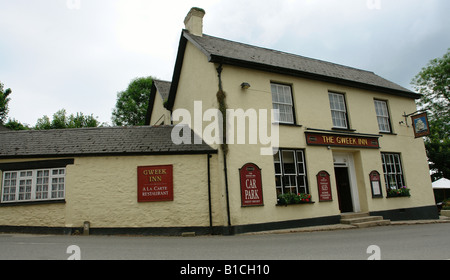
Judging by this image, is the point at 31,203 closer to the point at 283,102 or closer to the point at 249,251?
the point at 249,251

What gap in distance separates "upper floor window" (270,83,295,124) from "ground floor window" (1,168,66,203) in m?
8.86

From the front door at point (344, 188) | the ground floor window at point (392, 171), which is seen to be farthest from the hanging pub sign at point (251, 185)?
the ground floor window at point (392, 171)

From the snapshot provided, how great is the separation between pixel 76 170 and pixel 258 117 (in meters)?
7.26

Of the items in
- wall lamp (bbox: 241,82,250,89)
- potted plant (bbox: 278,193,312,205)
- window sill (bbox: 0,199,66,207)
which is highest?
wall lamp (bbox: 241,82,250,89)

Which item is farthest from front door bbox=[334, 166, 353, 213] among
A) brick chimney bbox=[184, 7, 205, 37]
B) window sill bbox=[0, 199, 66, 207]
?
window sill bbox=[0, 199, 66, 207]

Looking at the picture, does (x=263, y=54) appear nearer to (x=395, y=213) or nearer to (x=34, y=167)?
(x=395, y=213)

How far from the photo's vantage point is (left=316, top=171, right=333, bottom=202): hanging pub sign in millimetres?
11952

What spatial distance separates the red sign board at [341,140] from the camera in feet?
40.5

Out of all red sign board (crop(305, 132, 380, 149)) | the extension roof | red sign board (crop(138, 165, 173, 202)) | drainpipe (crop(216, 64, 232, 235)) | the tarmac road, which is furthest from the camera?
red sign board (crop(305, 132, 380, 149))

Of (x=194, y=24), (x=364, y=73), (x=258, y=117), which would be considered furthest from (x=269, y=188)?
(x=364, y=73)

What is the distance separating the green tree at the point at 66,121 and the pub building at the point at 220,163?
980 inches

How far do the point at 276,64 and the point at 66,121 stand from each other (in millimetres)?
32611

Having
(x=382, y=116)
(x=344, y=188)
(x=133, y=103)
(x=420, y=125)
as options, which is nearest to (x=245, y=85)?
(x=344, y=188)

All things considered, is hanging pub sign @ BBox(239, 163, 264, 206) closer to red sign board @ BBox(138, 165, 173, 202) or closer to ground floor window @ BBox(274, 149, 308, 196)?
ground floor window @ BBox(274, 149, 308, 196)
